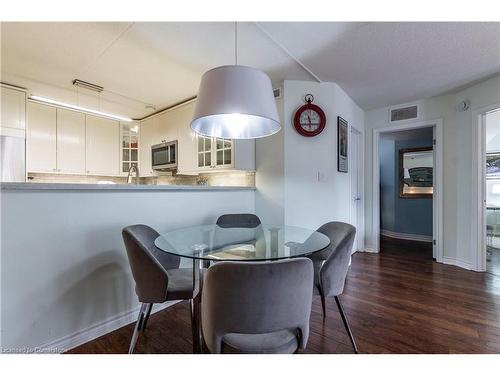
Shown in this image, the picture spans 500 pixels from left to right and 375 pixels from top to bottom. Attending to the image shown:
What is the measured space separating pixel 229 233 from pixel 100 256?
3.03 ft

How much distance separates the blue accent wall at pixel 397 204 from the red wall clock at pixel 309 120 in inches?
115

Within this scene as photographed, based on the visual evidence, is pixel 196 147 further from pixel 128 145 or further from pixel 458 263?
pixel 458 263

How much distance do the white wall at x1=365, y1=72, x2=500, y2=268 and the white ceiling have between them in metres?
0.30

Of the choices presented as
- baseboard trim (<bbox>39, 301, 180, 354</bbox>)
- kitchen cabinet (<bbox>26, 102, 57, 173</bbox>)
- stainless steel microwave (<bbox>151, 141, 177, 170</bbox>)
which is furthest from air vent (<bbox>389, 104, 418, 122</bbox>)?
kitchen cabinet (<bbox>26, 102, 57, 173</bbox>)

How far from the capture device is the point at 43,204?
143 cm

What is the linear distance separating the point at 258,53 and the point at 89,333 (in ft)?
8.44

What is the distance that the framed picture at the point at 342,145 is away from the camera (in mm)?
2921

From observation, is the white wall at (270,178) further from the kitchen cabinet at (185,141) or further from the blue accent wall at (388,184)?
the blue accent wall at (388,184)

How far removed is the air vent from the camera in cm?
346

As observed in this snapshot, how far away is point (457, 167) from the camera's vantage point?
3.17 meters

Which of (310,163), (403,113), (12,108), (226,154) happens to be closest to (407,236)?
(403,113)
